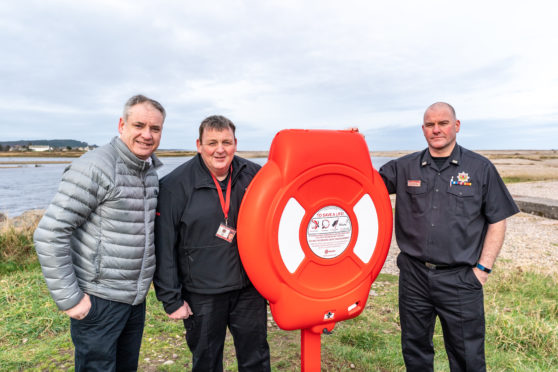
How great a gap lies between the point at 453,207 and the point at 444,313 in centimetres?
68

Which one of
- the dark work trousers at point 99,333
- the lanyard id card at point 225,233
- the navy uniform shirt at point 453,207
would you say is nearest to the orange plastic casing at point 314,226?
the lanyard id card at point 225,233

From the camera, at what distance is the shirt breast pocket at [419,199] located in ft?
7.71

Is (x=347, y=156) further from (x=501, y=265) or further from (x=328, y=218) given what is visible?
(x=501, y=265)

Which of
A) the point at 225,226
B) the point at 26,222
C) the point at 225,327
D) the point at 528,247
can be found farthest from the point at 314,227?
the point at 26,222

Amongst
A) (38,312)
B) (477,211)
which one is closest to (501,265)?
(477,211)

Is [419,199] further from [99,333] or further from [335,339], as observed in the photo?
[99,333]

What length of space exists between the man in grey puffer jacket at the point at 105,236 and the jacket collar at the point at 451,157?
5.66ft

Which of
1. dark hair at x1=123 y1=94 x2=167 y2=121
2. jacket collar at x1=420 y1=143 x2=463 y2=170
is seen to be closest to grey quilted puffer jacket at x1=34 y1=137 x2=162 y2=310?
dark hair at x1=123 y1=94 x2=167 y2=121

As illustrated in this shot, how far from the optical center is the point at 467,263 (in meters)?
2.22

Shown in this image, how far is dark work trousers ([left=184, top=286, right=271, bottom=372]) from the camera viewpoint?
6.81 feet

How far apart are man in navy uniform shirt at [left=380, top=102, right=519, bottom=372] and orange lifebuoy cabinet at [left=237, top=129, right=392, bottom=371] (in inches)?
23.4

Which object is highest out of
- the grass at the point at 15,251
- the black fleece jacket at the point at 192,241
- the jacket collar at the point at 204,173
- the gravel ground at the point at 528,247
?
the jacket collar at the point at 204,173

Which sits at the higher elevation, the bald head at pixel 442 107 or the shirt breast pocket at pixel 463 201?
the bald head at pixel 442 107

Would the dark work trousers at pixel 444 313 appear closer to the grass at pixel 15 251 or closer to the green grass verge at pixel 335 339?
the green grass verge at pixel 335 339
